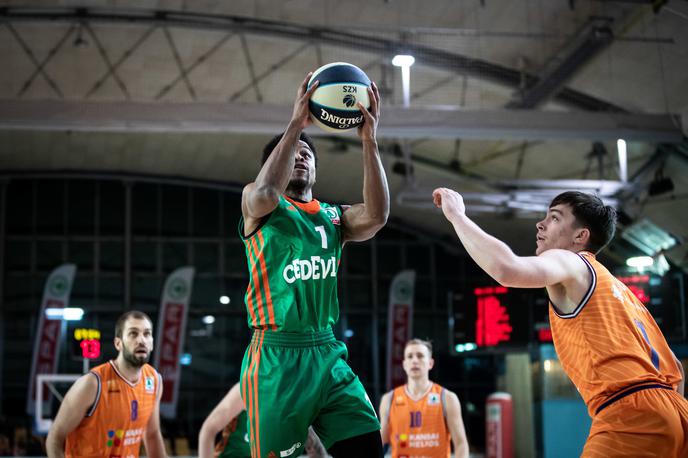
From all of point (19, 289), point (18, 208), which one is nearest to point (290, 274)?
point (19, 289)

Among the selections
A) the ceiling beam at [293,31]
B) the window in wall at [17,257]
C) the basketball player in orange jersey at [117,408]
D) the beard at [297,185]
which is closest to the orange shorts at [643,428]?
the beard at [297,185]

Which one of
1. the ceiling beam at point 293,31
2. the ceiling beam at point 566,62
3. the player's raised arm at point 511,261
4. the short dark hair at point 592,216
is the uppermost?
the ceiling beam at point 293,31

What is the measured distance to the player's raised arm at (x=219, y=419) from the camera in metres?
6.51

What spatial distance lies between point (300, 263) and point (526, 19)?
11091mm

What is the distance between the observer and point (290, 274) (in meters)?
4.03

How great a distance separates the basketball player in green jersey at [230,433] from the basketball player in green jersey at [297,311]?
6.80 ft

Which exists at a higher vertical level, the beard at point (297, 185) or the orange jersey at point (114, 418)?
the beard at point (297, 185)

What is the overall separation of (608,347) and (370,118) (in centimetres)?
149

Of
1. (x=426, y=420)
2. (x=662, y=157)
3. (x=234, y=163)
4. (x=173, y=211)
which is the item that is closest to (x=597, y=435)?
(x=426, y=420)

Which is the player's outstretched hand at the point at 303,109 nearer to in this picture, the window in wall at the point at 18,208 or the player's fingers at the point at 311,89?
the player's fingers at the point at 311,89

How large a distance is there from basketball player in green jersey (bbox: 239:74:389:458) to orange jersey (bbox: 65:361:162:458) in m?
2.93

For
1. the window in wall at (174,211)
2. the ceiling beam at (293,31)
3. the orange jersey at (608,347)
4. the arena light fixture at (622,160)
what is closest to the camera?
the orange jersey at (608,347)

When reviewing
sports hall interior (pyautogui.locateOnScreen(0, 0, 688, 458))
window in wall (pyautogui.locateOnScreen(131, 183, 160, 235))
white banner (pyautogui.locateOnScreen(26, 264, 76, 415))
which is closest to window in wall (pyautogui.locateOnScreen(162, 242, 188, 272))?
sports hall interior (pyautogui.locateOnScreen(0, 0, 688, 458))

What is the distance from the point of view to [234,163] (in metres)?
23.8
